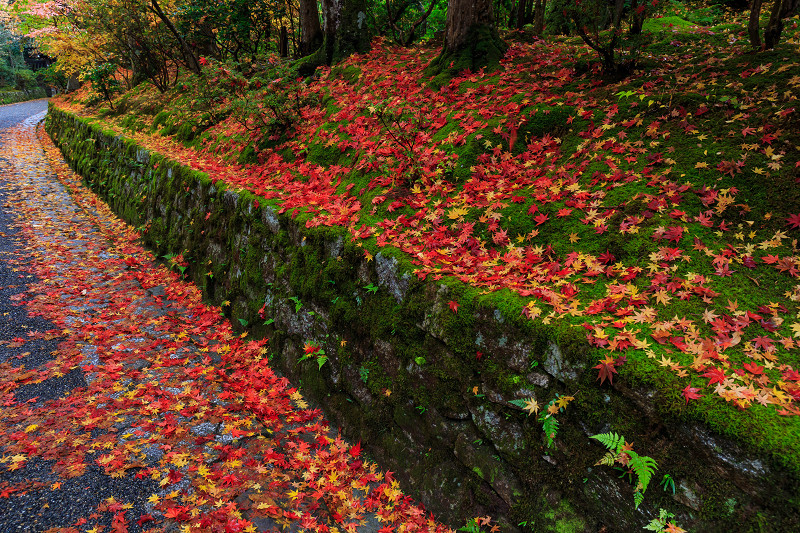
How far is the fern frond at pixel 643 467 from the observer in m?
2.21

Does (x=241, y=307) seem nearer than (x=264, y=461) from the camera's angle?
No

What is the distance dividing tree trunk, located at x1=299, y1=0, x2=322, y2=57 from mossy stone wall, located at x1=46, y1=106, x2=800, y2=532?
560 cm

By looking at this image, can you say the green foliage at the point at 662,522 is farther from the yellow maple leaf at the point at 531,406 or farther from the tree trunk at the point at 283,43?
the tree trunk at the point at 283,43

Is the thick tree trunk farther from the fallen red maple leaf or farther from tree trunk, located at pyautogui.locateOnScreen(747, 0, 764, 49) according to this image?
the fallen red maple leaf

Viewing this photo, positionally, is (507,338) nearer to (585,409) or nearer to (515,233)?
(585,409)

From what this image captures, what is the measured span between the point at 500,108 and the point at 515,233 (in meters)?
2.27

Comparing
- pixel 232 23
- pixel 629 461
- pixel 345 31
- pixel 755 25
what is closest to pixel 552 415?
pixel 629 461

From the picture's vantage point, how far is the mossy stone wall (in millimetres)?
2166

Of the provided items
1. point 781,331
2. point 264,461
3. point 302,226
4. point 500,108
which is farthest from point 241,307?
point 781,331

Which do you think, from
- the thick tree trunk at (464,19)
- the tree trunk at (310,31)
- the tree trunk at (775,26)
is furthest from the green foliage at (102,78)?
the tree trunk at (775,26)

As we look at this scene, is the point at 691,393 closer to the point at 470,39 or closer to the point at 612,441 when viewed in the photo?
the point at 612,441

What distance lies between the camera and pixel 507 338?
3.01m

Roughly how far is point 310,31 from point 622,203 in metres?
8.92

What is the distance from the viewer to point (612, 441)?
2.37m
